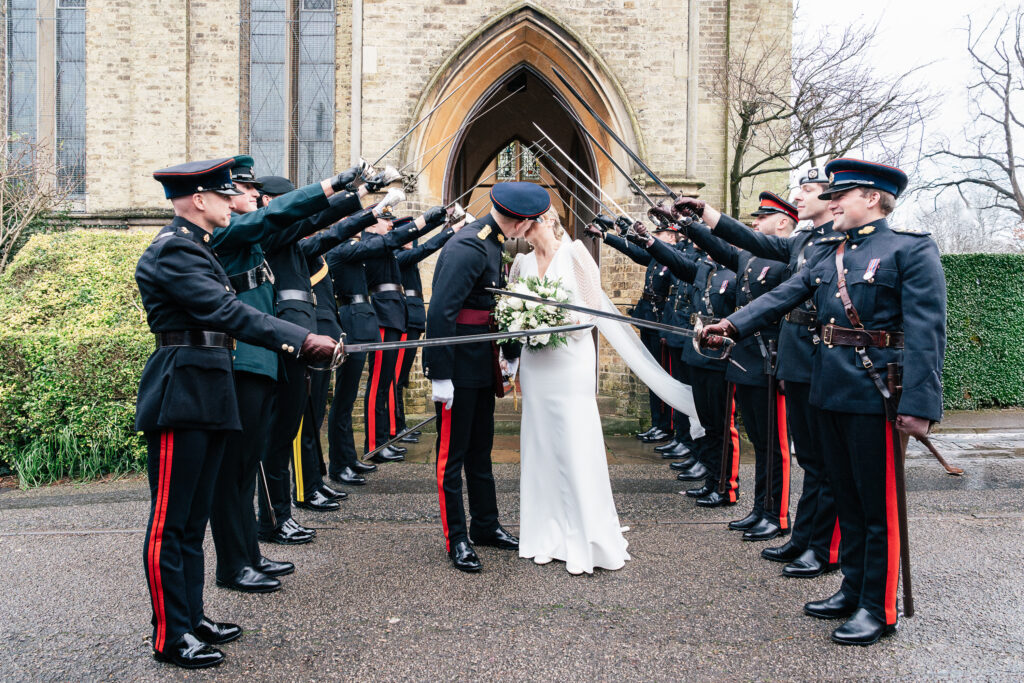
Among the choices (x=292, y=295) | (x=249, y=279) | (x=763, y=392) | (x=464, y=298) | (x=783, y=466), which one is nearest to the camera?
(x=249, y=279)

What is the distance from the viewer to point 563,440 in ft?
15.9

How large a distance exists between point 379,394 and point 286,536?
109 inches

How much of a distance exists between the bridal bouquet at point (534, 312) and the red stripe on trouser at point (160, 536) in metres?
1.92

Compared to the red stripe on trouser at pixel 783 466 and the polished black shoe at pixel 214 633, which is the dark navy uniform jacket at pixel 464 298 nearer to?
the polished black shoe at pixel 214 633

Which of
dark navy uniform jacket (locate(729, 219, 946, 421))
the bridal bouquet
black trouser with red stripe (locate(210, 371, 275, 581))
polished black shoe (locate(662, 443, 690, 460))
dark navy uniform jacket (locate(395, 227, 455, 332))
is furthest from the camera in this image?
dark navy uniform jacket (locate(395, 227, 455, 332))

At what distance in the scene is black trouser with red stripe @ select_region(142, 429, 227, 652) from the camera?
3.46 m

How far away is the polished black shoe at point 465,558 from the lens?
15.3ft

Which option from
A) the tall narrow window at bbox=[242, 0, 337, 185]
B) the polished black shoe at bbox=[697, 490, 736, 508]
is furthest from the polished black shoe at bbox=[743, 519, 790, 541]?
the tall narrow window at bbox=[242, 0, 337, 185]

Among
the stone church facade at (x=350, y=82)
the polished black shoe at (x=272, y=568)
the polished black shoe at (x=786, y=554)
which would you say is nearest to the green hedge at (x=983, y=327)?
the stone church facade at (x=350, y=82)

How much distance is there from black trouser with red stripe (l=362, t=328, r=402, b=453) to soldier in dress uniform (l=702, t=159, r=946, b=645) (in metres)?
4.65

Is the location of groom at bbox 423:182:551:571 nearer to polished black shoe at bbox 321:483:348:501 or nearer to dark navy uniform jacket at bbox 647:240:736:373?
dark navy uniform jacket at bbox 647:240:736:373

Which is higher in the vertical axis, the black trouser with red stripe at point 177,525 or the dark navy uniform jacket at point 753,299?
the dark navy uniform jacket at point 753,299

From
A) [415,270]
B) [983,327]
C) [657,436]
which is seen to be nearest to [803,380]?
[657,436]

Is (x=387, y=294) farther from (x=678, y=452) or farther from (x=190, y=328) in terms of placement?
(x=190, y=328)
